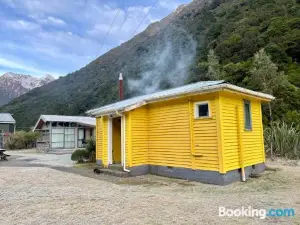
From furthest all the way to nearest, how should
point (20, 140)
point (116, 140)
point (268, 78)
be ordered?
point (20, 140) < point (268, 78) < point (116, 140)

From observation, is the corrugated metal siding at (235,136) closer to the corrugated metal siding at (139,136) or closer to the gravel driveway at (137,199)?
the gravel driveway at (137,199)

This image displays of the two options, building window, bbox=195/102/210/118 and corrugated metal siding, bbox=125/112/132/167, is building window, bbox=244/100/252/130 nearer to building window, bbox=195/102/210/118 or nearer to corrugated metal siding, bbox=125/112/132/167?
building window, bbox=195/102/210/118

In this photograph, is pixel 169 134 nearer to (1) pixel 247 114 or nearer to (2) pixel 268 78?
(1) pixel 247 114

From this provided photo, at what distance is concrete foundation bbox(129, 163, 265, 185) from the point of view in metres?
6.68

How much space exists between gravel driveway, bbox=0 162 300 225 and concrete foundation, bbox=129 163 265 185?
269mm

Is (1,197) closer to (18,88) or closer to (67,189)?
(67,189)

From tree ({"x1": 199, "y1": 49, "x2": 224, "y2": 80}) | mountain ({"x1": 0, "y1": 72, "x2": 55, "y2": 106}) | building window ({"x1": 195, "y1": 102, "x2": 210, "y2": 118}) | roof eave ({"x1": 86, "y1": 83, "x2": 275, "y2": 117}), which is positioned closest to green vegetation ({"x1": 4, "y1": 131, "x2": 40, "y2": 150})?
roof eave ({"x1": 86, "y1": 83, "x2": 275, "y2": 117})

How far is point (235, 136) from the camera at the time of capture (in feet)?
23.7

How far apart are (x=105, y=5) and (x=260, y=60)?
13.6 m

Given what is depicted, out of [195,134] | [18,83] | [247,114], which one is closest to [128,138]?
[195,134]

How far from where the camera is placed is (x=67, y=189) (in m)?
6.55

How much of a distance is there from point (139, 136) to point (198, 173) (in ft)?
8.80

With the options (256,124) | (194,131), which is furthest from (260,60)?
(194,131)

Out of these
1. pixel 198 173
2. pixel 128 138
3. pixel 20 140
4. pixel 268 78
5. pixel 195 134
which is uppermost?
pixel 268 78
